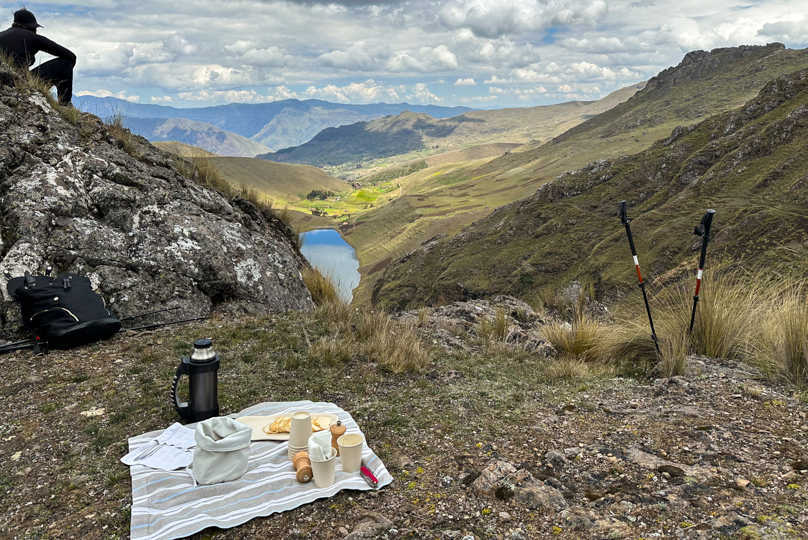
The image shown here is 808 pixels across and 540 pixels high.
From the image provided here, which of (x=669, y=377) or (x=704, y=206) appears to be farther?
(x=704, y=206)

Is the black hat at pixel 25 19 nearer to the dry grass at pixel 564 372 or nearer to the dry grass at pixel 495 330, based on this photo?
the dry grass at pixel 495 330

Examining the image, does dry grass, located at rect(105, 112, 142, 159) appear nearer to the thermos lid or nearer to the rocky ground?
the rocky ground

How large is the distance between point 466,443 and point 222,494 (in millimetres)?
2056

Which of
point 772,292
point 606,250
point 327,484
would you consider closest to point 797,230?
point 606,250

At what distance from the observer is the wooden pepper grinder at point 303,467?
333 centimetres

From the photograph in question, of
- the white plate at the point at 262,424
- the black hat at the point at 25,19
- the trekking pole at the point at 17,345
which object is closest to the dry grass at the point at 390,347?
the white plate at the point at 262,424

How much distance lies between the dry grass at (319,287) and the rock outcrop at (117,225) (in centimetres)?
71

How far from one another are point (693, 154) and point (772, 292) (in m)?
37.6

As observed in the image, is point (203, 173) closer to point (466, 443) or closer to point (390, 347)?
point (390, 347)

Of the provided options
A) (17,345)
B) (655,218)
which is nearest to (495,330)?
(17,345)

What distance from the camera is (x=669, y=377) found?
17.7ft

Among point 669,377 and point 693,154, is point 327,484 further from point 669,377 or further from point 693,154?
point 693,154

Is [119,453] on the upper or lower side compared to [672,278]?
upper

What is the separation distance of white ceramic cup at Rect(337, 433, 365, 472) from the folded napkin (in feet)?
3.97
